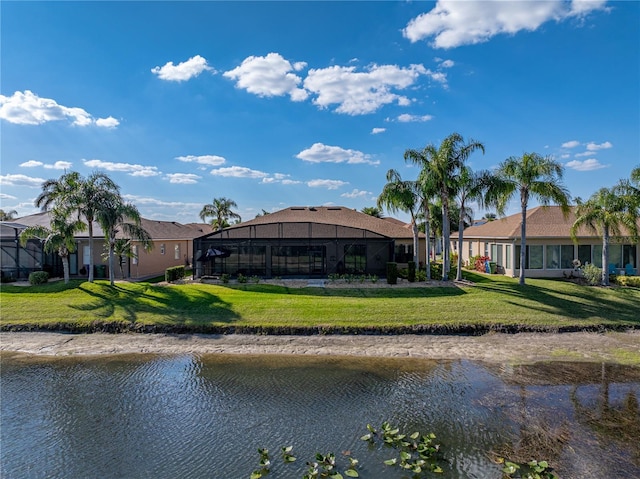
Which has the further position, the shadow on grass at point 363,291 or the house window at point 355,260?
the house window at point 355,260

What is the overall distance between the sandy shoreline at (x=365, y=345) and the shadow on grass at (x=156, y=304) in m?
1.13

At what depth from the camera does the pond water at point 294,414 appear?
24.0 ft

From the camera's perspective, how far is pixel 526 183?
781 inches

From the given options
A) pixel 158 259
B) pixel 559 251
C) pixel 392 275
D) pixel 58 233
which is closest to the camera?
pixel 58 233

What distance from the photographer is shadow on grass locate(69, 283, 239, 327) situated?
1638cm

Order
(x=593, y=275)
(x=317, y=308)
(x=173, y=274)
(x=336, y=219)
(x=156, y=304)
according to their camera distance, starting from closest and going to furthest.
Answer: (x=317, y=308) < (x=156, y=304) < (x=593, y=275) < (x=173, y=274) < (x=336, y=219)

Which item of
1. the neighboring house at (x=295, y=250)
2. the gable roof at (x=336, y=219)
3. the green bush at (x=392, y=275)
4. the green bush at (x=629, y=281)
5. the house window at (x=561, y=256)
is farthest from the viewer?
the gable roof at (x=336, y=219)

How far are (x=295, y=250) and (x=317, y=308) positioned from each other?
791 centimetres

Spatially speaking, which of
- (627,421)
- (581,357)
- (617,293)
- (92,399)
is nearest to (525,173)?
(617,293)

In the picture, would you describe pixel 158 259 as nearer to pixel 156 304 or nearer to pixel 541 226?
pixel 156 304

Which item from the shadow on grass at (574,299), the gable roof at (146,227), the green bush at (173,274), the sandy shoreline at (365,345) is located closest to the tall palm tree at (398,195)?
the shadow on grass at (574,299)

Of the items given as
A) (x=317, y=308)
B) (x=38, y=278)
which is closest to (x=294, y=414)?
(x=317, y=308)

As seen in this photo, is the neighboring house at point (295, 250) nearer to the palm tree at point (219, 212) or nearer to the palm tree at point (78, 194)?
the palm tree at point (78, 194)

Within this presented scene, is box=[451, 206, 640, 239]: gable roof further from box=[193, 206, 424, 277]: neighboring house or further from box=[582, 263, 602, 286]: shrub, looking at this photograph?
box=[193, 206, 424, 277]: neighboring house
